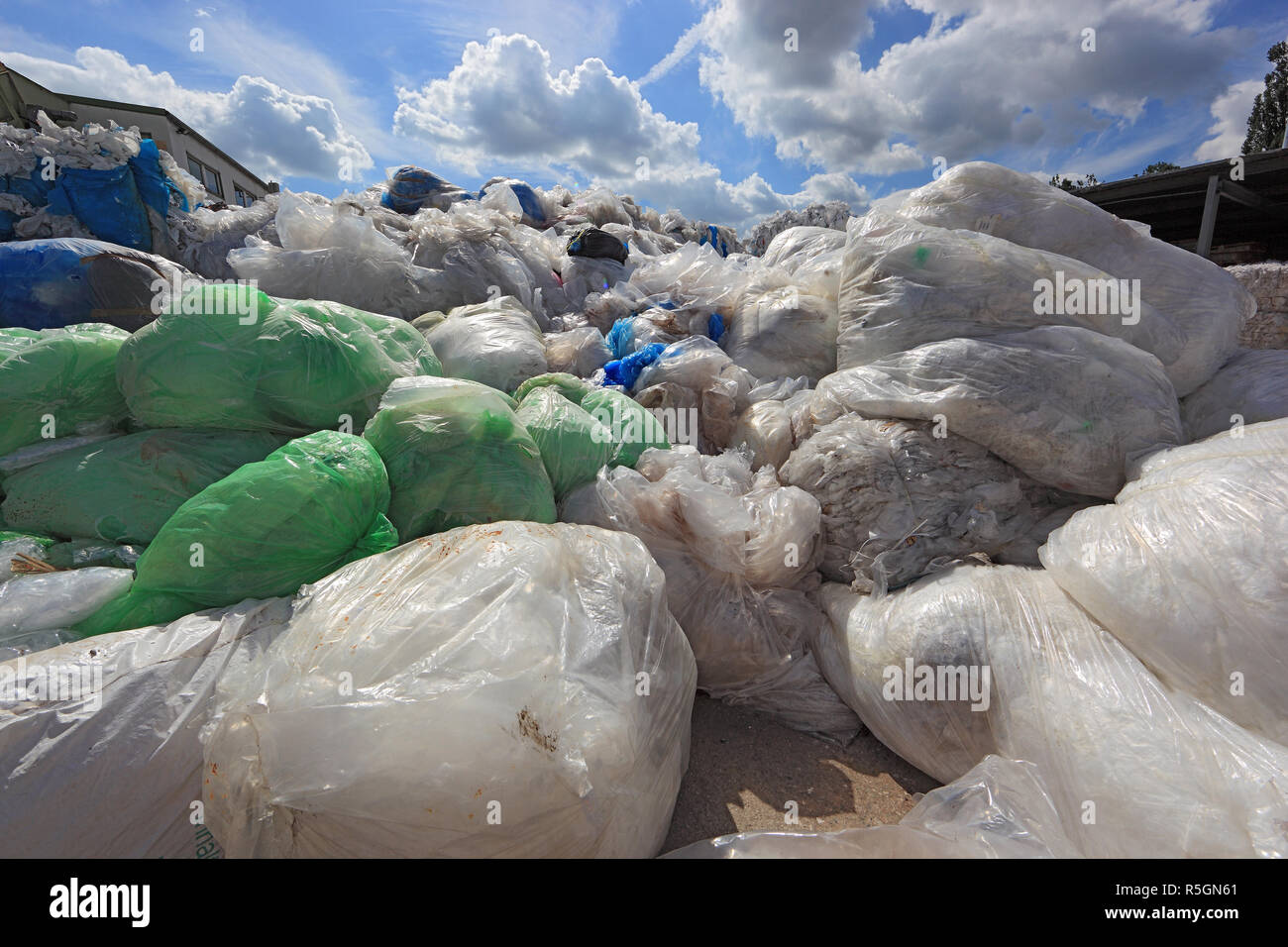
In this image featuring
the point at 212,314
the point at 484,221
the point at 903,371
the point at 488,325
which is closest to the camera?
the point at 212,314

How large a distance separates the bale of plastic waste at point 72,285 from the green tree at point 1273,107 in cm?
2121

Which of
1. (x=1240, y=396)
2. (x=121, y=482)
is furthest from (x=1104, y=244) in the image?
(x=121, y=482)

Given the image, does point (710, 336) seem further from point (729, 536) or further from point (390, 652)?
point (390, 652)

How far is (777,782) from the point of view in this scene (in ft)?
5.67

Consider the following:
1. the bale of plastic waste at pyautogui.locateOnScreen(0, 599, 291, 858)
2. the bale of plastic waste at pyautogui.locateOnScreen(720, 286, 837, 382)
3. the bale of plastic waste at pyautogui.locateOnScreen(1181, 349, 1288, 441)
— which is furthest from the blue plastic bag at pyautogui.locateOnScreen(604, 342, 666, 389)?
the bale of plastic waste at pyautogui.locateOnScreen(1181, 349, 1288, 441)

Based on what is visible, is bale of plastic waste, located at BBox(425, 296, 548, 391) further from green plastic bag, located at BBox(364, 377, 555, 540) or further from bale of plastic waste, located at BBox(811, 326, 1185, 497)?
bale of plastic waste, located at BBox(811, 326, 1185, 497)

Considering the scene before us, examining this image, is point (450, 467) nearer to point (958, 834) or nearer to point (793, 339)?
point (958, 834)

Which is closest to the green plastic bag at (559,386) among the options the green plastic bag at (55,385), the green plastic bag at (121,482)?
the green plastic bag at (121,482)

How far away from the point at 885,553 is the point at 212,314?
2322mm

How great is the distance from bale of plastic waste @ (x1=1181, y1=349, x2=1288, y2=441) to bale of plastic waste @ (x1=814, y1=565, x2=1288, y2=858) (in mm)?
1164

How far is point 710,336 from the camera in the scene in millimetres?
3230

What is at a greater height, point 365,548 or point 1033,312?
point 1033,312

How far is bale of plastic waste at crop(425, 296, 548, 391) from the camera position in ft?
9.30
